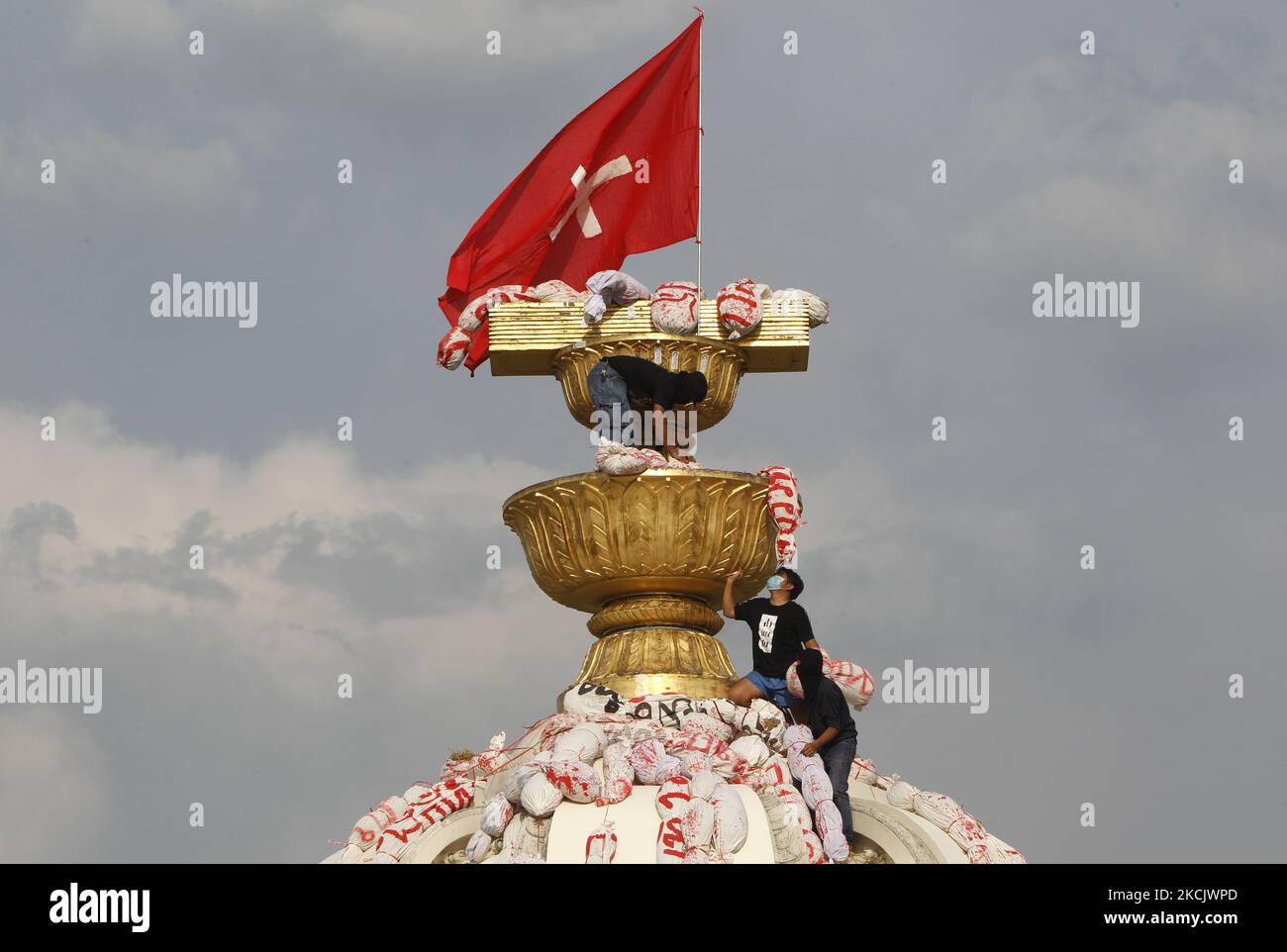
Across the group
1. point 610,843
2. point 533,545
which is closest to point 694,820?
point 610,843

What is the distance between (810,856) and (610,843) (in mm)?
1686

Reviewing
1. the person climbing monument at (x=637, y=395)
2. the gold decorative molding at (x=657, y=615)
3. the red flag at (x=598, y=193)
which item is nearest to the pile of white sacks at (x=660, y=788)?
the gold decorative molding at (x=657, y=615)

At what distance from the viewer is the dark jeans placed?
2077 centimetres

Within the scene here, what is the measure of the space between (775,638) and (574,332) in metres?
3.84

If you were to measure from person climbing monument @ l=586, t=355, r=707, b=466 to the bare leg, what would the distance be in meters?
2.25

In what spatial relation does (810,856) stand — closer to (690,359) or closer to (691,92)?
(690,359)

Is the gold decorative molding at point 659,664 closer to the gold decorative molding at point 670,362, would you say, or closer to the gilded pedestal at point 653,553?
the gilded pedestal at point 653,553

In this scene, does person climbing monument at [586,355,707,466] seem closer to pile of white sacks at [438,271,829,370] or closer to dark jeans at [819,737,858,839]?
pile of white sacks at [438,271,829,370]

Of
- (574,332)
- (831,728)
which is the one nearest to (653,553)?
(574,332)

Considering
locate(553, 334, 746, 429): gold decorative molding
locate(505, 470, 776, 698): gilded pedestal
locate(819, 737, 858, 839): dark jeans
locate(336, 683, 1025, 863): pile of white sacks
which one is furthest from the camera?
locate(553, 334, 746, 429): gold decorative molding

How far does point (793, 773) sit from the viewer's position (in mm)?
20844

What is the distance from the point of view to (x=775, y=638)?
21.6m

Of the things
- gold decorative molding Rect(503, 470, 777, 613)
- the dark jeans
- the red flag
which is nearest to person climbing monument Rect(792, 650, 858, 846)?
A: the dark jeans
